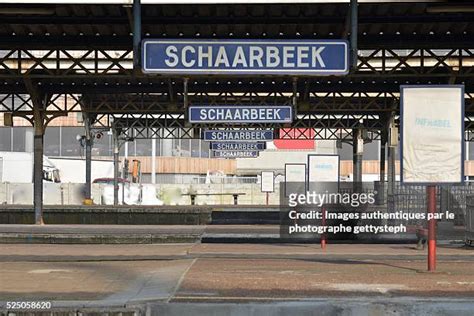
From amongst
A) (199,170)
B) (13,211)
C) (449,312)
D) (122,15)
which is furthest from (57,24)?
(199,170)

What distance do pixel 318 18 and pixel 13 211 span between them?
22.5 m

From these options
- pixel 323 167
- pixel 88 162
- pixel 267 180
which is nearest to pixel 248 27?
pixel 323 167

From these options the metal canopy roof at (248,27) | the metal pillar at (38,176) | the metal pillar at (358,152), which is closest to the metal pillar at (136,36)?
the metal canopy roof at (248,27)

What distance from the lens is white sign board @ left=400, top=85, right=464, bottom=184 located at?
1127 centimetres

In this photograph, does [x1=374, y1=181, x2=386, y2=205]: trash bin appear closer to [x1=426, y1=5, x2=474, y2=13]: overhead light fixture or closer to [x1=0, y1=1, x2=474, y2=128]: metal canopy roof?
[x1=0, y1=1, x2=474, y2=128]: metal canopy roof

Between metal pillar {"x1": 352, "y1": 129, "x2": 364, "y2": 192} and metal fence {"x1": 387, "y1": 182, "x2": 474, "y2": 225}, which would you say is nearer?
metal fence {"x1": 387, "y1": 182, "x2": 474, "y2": 225}

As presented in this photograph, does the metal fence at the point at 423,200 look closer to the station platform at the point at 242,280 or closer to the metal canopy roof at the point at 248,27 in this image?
the metal canopy roof at the point at 248,27

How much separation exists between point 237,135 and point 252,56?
724 inches

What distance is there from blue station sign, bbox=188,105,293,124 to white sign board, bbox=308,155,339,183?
14.0 ft

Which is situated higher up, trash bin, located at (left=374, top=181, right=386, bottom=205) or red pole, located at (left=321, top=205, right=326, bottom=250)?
trash bin, located at (left=374, top=181, right=386, bottom=205)

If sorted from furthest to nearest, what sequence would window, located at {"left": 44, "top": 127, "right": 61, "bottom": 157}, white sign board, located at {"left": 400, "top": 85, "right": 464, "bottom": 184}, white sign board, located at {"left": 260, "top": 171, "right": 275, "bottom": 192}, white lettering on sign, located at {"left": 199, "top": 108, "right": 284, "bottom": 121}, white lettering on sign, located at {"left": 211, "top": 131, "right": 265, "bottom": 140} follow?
window, located at {"left": 44, "top": 127, "right": 61, "bottom": 157} → white sign board, located at {"left": 260, "top": 171, "right": 275, "bottom": 192} → white lettering on sign, located at {"left": 211, "top": 131, "right": 265, "bottom": 140} → white lettering on sign, located at {"left": 199, "top": 108, "right": 284, "bottom": 121} → white sign board, located at {"left": 400, "top": 85, "right": 464, "bottom": 184}

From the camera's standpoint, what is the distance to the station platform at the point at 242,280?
8797 mm

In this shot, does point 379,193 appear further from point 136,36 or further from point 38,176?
point 136,36

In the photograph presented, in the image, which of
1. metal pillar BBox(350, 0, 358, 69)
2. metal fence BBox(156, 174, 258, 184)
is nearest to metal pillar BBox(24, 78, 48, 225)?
metal pillar BBox(350, 0, 358, 69)
